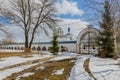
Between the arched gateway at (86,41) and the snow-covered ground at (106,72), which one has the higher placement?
the arched gateway at (86,41)

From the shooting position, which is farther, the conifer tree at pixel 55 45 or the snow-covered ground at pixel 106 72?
the conifer tree at pixel 55 45

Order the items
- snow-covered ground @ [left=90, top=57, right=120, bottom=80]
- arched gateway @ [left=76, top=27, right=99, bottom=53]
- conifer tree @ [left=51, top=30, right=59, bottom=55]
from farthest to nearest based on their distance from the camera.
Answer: arched gateway @ [left=76, top=27, right=99, bottom=53] < conifer tree @ [left=51, top=30, right=59, bottom=55] < snow-covered ground @ [left=90, top=57, right=120, bottom=80]

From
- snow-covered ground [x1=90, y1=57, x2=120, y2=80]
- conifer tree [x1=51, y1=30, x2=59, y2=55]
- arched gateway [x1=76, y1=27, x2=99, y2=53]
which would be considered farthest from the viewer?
arched gateway [x1=76, y1=27, x2=99, y2=53]

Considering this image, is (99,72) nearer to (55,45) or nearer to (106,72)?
(106,72)

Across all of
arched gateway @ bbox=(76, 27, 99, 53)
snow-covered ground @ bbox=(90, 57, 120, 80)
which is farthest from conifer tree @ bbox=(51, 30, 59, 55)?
snow-covered ground @ bbox=(90, 57, 120, 80)

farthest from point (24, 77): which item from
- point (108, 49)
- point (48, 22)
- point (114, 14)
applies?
point (48, 22)

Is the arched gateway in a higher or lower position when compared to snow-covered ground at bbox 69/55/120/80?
higher

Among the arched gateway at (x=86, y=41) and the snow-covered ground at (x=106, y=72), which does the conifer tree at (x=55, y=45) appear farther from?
the snow-covered ground at (x=106, y=72)

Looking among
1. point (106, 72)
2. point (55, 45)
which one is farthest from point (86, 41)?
point (106, 72)

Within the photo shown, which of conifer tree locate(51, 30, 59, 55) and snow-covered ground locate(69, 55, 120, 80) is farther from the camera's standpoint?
conifer tree locate(51, 30, 59, 55)

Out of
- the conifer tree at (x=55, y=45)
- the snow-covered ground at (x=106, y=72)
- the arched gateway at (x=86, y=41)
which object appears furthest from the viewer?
the arched gateway at (x=86, y=41)

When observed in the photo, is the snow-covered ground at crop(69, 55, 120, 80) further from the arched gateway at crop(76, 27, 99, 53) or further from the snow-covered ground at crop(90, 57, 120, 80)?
the arched gateway at crop(76, 27, 99, 53)

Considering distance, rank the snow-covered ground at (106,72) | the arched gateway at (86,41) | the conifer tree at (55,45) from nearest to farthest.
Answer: the snow-covered ground at (106,72)
the conifer tree at (55,45)
the arched gateway at (86,41)

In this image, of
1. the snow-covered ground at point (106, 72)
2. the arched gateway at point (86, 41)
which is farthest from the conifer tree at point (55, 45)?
the snow-covered ground at point (106, 72)
